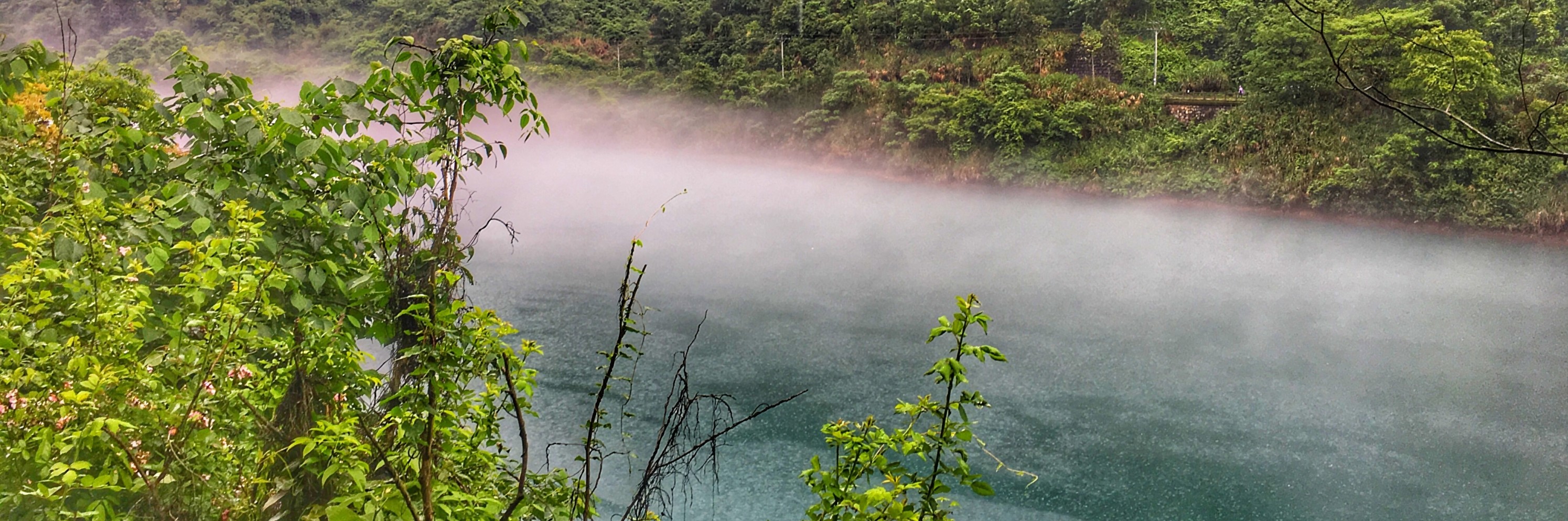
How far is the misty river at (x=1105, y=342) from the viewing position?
540 cm

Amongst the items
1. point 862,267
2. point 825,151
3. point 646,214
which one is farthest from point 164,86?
point 862,267

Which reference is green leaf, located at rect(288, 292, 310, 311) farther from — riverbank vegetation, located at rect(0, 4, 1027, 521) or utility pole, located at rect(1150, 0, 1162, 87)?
utility pole, located at rect(1150, 0, 1162, 87)

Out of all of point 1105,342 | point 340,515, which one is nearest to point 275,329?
point 340,515

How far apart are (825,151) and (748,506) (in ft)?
32.8

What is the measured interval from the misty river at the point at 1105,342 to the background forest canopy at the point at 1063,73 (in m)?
0.66

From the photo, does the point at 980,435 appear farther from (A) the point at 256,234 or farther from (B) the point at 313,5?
(B) the point at 313,5

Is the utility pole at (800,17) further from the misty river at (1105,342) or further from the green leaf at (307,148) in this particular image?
the green leaf at (307,148)

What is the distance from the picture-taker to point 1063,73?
13.1m

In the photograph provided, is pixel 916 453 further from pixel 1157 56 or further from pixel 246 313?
pixel 1157 56

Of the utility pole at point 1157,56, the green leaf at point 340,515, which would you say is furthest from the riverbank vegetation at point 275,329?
the utility pole at point 1157,56

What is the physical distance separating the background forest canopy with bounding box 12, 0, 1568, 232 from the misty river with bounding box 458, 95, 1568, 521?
665mm

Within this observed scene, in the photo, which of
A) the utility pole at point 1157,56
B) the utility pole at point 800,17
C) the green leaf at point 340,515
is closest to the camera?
the green leaf at point 340,515

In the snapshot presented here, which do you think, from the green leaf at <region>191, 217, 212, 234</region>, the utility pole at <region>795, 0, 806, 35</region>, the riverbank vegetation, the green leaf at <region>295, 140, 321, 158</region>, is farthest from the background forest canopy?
the green leaf at <region>191, 217, 212, 234</region>

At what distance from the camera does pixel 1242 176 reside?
441 inches
